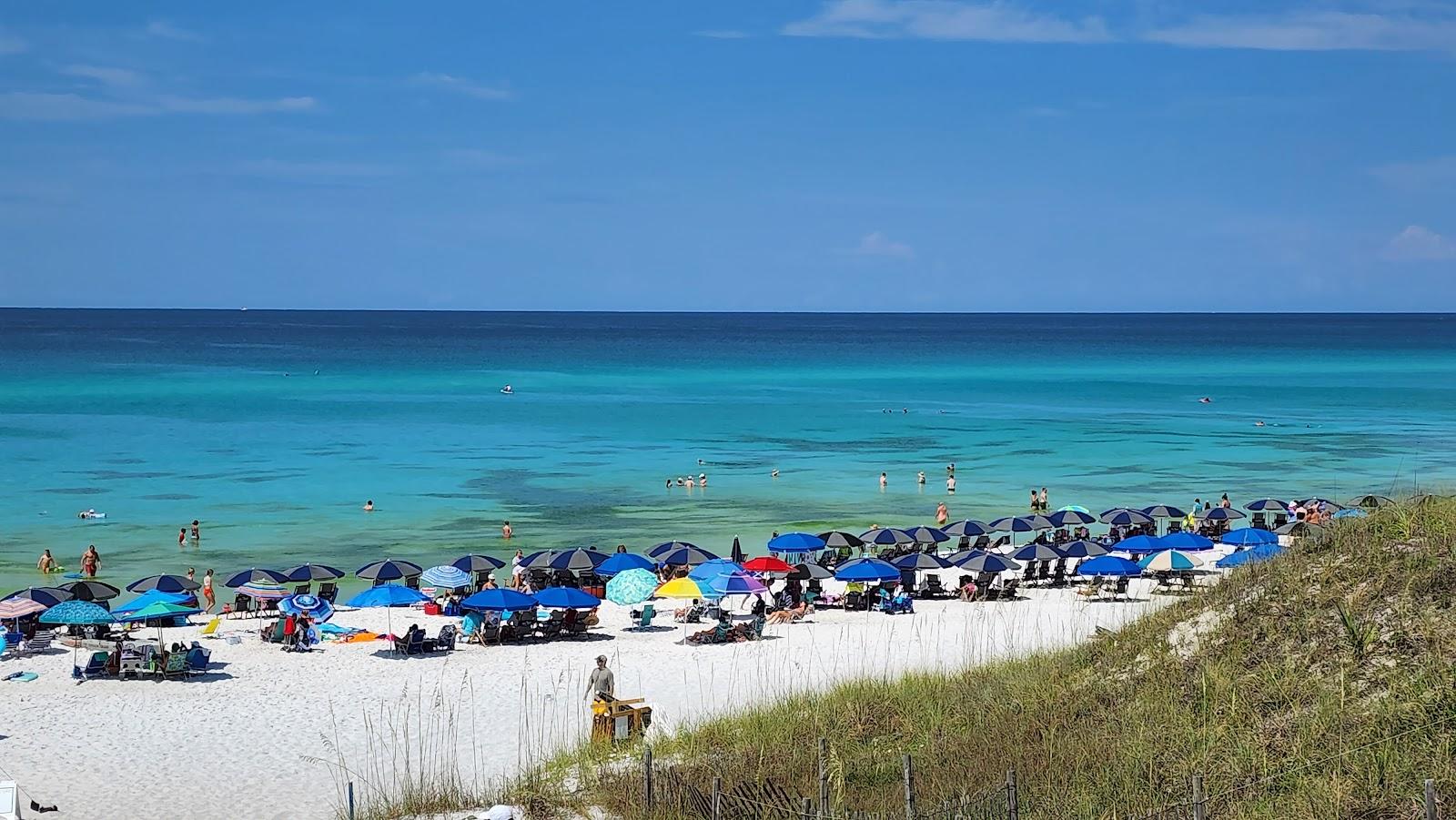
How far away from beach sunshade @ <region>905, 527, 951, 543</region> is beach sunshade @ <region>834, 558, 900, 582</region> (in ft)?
16.6

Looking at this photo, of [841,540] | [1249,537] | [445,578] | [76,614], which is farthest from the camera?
[841,540]

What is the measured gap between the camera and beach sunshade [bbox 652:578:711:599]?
889 inches

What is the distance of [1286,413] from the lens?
2876 inches

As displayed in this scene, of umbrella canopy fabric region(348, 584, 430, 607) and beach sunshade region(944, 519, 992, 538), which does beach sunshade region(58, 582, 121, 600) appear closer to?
umbrella canopy fabric region(348, 584, 430, 607)

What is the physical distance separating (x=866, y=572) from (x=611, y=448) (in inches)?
1314

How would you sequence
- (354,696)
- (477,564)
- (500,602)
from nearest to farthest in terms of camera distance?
(354,696)
(500,602)
(477,564)

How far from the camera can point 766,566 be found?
26203 millimetres

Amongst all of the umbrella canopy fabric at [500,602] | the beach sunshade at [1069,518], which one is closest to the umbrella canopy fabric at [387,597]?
the umbrella canopy fabric at [500,602]

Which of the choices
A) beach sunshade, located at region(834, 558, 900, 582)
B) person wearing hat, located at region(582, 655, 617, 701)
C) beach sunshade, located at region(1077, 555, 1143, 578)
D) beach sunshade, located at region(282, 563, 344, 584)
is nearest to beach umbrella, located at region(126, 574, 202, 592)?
beach sunshade, located at region(282, 563, 344, 584)

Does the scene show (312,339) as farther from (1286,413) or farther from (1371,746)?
(1371,746)

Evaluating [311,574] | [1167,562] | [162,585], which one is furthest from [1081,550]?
[162,585]

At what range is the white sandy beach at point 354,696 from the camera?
1448cm

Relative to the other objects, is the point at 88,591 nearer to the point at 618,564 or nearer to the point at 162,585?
the point at 162,585

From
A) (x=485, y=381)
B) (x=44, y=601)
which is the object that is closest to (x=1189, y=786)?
(x=44, y=601)
